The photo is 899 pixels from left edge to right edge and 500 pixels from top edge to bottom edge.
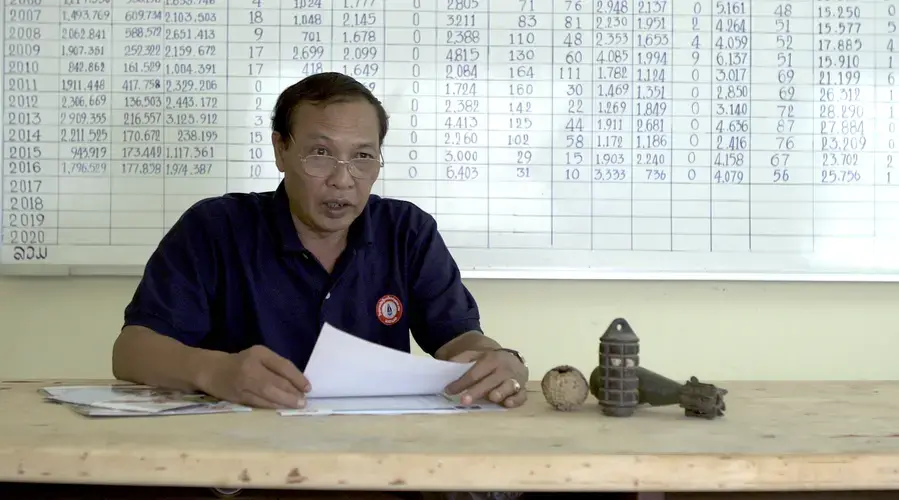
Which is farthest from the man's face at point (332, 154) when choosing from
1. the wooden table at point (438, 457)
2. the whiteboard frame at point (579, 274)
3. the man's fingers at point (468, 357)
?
the whiteboard frame at point (579, 274)

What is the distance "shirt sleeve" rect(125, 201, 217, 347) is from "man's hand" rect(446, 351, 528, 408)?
57 cm

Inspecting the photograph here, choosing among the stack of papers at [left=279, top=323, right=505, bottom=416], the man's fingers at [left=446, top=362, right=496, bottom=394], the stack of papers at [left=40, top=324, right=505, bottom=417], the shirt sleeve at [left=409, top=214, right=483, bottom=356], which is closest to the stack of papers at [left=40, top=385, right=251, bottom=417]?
the stack of papers at [left=40, top=324, right=505, bottom=417]

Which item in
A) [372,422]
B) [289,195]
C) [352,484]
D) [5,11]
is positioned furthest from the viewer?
[5,11]

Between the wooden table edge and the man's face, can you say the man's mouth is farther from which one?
the wooden table edge

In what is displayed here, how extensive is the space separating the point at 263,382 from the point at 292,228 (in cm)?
55

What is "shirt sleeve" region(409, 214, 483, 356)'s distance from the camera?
187 cm

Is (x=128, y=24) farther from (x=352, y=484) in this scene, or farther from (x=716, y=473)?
(x=716, y=473)

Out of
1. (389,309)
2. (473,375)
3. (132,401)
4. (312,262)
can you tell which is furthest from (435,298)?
(132,401)

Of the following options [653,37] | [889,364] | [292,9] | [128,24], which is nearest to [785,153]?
[653,37]

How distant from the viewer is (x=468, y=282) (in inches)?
101

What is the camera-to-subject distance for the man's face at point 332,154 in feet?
5.77

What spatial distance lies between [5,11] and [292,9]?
812 millimetres

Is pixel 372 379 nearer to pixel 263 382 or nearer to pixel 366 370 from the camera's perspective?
pixel 366 370

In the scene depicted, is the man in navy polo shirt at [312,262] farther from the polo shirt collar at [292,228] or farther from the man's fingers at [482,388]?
the man's fingers at [482,388]
